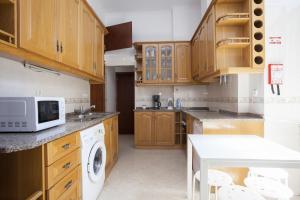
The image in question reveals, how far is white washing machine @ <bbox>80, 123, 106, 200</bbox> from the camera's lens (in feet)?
5.51

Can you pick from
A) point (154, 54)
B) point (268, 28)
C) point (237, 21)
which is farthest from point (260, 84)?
point (154, 54)

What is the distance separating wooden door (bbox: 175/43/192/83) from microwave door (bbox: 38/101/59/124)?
2.79 metres

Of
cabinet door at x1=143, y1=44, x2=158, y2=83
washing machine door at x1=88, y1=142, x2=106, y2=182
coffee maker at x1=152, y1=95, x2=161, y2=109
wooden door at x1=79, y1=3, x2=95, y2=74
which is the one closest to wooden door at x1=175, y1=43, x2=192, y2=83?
cabinet door at x1=143, y1=44, x2=158, y2=83

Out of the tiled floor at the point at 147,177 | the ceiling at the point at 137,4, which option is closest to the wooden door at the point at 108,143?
the tiled floor at the point at 147,177

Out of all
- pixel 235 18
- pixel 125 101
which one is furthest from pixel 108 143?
pixel 125 101

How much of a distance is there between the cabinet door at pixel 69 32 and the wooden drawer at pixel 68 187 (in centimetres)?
105

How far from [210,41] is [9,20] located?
83.1 inches

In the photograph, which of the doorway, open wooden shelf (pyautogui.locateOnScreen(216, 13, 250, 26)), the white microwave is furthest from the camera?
the doorway

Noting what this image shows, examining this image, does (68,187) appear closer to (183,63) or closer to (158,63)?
(158,63)

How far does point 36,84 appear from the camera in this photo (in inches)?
76.9

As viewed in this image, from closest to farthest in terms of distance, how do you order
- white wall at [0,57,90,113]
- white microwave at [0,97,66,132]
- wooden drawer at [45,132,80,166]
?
wooden drawer at [45,132,80,166] < white microwave at [0,97,66,132] < white wall at [0,57,90,113]

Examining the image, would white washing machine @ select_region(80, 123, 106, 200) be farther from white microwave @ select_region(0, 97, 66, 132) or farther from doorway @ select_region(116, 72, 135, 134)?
doorway @ select_region(116, 72, 135, 134)

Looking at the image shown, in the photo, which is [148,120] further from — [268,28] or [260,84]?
[268,28]

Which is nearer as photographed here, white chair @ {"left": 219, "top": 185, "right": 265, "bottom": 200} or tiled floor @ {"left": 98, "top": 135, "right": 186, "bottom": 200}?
white chair @ {"left": 219, "top": 185, "right": 265, "bottom": 200}
